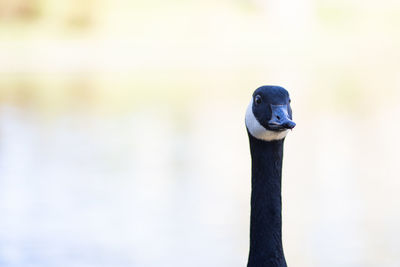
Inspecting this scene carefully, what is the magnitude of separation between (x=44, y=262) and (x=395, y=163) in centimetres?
370

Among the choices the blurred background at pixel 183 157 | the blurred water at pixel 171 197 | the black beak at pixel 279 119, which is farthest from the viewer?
the blurred background at pixel 183 157

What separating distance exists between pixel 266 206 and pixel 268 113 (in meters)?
0.38

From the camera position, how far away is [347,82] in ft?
50.1

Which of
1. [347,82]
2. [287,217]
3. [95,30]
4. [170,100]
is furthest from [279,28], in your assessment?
[287,217]

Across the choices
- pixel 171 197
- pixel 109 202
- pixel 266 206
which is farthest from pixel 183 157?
pixel 266 206

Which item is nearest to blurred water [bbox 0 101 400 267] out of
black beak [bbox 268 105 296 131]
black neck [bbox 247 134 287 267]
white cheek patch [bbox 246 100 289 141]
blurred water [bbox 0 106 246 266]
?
blurred water [bbox 0 106 246 266]

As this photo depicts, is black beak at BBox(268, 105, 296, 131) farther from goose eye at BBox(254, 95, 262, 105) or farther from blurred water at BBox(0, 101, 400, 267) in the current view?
blurred water at BBox(0, 101, 400, 267)

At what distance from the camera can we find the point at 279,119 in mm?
3250

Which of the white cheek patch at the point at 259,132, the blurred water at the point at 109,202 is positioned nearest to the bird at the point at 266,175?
the white cheek patch at the point at 259,132

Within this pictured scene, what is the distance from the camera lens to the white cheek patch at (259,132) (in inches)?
133

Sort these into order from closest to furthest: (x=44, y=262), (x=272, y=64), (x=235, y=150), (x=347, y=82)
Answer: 1. (x=44, y=262)
2. (x=235, y=150)
3. (x=347, y=82)
4. (x=272, y=64)

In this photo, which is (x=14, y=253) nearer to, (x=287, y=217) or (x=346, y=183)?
(x=287, y=217)

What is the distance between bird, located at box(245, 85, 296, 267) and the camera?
338 centimetres

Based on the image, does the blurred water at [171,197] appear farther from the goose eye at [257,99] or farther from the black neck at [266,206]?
the goose eye at [257,99]
